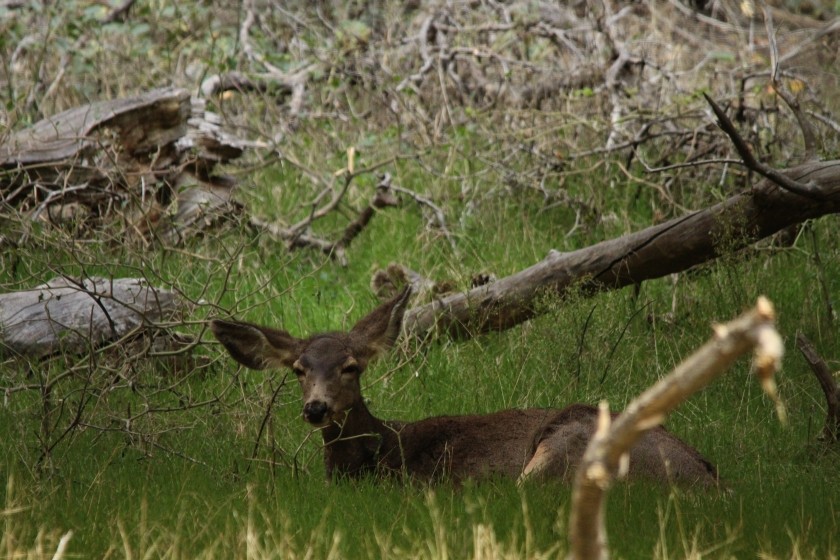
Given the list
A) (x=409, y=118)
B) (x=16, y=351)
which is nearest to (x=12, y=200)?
(x=16, y=351)

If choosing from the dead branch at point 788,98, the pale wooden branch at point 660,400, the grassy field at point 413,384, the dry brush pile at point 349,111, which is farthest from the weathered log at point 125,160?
the pale wooden branch at point 660,400

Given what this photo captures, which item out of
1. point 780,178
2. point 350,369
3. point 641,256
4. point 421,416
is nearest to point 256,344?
point 350,369

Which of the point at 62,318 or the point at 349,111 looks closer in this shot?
the point at 62,318

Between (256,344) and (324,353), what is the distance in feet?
1.26

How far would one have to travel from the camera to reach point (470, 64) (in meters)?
11.7

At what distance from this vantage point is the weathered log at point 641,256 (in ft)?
22.0

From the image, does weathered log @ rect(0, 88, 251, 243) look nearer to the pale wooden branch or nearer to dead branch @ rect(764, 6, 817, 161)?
dead branch @ rect(764, 6, 817, 161)

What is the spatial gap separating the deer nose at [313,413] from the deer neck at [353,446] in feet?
1.05

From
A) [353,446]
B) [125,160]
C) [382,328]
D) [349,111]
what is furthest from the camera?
[349,111]

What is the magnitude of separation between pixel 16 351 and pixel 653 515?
4.06 meters

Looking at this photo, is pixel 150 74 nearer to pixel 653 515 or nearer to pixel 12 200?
pixel 12 200

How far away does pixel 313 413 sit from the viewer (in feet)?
19.2

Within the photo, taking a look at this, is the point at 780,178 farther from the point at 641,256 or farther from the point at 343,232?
the point at 343,232

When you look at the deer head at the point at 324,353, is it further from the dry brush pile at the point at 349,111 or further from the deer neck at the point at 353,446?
the dry brush pile at the point at 349,111
